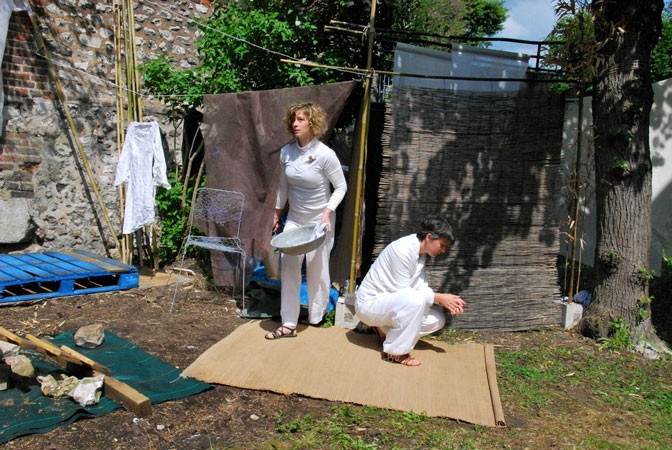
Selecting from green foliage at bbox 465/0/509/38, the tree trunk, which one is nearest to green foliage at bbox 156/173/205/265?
the tree trunk

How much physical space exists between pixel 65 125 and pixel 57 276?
6.22 ft

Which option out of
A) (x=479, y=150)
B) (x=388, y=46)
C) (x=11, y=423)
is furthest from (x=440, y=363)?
(x=388, y=46)

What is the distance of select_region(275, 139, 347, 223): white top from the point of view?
179 inches

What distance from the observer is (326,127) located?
4750 millimetres

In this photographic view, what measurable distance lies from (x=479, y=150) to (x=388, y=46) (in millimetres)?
2322

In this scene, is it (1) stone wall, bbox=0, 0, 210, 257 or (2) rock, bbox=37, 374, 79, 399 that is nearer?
(2) rock, bbox=37, 374, 79, 399

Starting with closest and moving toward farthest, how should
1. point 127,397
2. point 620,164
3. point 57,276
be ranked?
point 127,397 → point 620,164 → point 57,276

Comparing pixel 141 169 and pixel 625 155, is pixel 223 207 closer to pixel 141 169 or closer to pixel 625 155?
pixel 141 169

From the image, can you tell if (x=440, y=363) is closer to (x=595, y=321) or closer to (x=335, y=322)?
(x=335, y=322)

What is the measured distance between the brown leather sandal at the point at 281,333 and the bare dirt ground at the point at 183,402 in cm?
42

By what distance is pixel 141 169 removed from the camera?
20.3 feet

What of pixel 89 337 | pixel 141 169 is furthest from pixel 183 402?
pixel 141 169

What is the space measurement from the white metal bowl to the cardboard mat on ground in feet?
2.49

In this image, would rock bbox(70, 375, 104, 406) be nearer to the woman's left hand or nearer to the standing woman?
the standing woman
